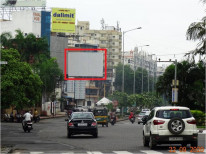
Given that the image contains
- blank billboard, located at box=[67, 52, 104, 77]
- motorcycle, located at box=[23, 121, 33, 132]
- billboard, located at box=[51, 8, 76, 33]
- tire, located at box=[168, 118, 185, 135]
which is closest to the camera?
tire, located at box=[168, 118, 185, 135]

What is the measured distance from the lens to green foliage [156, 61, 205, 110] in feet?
199

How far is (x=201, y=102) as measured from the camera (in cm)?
6003

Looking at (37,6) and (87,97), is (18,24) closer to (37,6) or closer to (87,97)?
(37,6)

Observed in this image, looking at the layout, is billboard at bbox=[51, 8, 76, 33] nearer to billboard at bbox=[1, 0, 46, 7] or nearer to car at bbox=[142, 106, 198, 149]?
billboard at bbox=[1, 0, 46, 7]

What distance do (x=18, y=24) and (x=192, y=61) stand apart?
9235 cm

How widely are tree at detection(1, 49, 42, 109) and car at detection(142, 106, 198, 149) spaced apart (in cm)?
4339

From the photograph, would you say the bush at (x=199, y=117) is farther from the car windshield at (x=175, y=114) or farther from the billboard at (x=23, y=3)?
the billboard at (x=23, y=3)

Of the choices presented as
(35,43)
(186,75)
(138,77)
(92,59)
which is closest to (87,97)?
(138,77)

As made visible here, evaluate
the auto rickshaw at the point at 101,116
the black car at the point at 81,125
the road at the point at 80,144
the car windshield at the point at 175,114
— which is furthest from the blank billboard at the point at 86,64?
the car windshield at the point at 175,114

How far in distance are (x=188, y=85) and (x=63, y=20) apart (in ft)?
226

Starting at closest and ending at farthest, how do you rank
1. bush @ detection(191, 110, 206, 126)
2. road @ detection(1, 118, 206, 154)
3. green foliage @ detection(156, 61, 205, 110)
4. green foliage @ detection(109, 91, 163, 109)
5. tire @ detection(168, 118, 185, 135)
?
tire @ detection(168, 118, 185, 135)
road @ detection(1, 118, 206, 154)
bush @ detection(191, 110, 206, 126)
green foliage @ detection(156, 61, 205, 110)
green foliage @ detection(109, 91, 163, 109)

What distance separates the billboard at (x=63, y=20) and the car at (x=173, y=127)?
110 m

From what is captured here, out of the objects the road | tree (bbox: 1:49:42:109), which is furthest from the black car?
tree (bbox: 1:49:42:109)

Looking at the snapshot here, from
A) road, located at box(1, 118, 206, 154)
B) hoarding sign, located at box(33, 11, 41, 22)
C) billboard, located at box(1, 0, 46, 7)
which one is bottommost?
road, located at box(1, 118, 206, 154)
